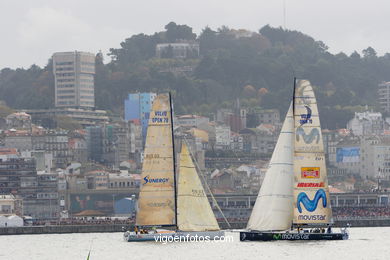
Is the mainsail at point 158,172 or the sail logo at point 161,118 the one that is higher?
the sail logo at point 161,118

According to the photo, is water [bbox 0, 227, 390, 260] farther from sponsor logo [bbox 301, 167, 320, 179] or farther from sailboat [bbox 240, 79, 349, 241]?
sponsor logo [bbox 301, 167, 320, 179]

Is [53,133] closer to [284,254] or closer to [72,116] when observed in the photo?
[72,116]

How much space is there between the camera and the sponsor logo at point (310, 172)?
65.7 m

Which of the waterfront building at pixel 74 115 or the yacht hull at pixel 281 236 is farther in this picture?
the waterfront building at pixel 74 115

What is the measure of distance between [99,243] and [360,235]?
1625 centimetres

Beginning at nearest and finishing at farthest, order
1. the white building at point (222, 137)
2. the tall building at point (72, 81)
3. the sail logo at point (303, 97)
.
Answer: the sail logo at point (303, 97) → the white building at point (222, 137) → the tall building at point (72, 81)

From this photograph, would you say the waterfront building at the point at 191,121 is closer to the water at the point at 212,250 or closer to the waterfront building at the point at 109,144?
the waterfront building at the point at 109,144

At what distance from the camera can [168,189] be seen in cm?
6825

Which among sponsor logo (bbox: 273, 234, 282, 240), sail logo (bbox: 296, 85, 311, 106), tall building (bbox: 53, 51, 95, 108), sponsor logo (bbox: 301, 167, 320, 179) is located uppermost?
tall building (bbox: 53, 51, 95, 108)

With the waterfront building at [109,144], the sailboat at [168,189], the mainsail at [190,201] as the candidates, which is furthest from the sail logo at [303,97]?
the waterfront building at [109,144]

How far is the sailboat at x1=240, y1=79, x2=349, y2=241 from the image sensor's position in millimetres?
65562

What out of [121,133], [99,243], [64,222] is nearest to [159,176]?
[99,243]

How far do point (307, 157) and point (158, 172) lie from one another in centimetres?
713

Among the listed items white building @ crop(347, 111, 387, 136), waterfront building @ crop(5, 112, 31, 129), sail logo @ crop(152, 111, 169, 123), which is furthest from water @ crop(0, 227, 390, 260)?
white building @ crop(347, 111, 387, 136)
